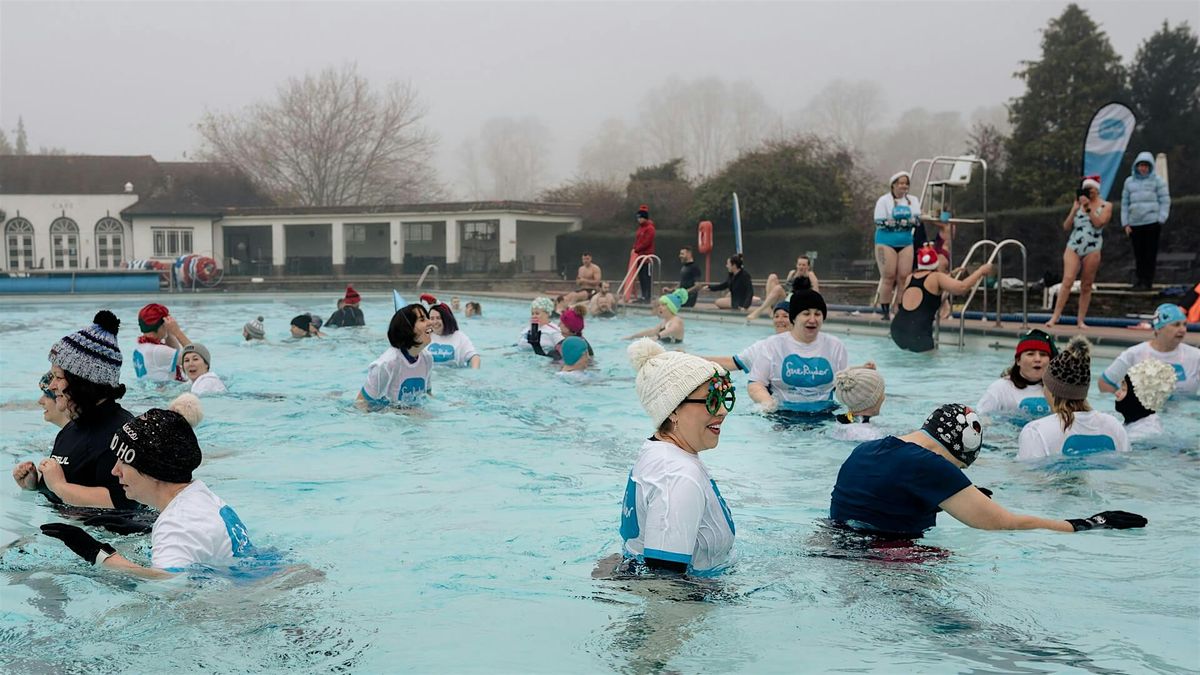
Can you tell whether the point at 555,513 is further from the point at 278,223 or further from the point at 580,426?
the point at 278,223

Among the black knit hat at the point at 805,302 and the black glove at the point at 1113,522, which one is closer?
the black glove at the point at 1113,522

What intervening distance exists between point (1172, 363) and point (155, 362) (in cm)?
992

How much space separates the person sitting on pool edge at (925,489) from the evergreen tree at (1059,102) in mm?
33807

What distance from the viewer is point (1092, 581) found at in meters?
5.18

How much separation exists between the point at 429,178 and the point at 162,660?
7812 cm

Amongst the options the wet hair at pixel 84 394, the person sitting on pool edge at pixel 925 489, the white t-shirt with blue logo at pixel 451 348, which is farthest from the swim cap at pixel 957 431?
the white t-shirt with blue logo at pixel 451 348

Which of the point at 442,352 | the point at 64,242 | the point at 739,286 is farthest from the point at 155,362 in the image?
the point at 64,242

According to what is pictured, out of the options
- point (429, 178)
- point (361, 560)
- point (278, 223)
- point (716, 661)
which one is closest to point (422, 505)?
point (361, 560)

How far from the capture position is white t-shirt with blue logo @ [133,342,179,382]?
11.0 m

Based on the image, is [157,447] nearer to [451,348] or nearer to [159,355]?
[159,355]

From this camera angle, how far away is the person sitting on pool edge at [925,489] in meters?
4.61

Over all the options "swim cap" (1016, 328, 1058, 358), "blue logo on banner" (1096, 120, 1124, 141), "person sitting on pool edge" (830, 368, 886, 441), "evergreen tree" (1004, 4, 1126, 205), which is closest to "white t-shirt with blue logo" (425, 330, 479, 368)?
"person sitting on pool edge" (830, 368, 886, 441)

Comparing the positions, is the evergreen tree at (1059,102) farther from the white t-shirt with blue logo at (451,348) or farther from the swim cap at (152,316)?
the swim cap at (152,316)

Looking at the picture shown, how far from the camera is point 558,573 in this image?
5305mm
